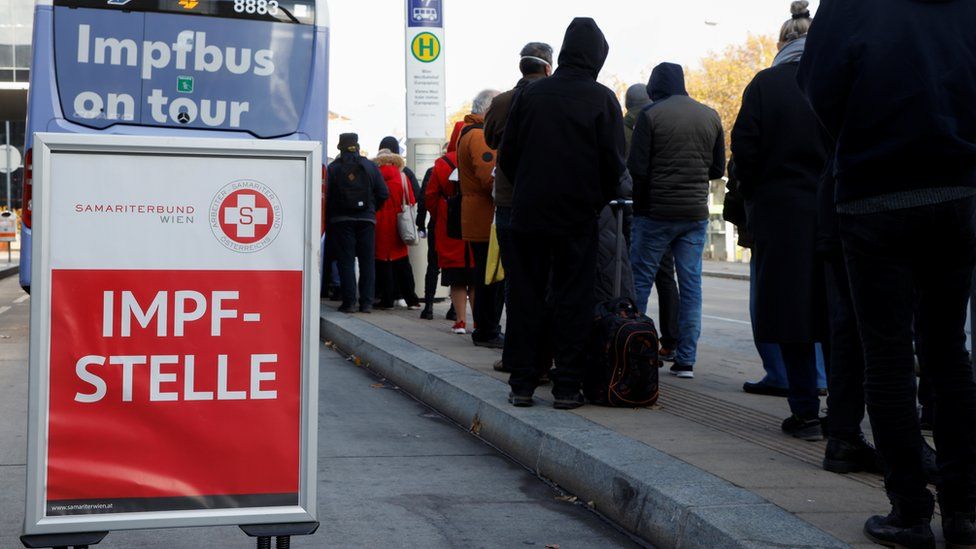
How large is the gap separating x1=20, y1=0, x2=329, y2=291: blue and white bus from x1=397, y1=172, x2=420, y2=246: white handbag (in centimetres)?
195

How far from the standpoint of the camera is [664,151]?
27.2 feet

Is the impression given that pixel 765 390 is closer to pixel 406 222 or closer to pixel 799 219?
pixel 799 219

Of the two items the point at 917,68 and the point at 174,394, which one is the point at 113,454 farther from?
the point at 917,68

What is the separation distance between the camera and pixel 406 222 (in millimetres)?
13352

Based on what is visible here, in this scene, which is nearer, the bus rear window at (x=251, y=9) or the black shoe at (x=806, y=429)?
the black shoe at (x=806, y=429)

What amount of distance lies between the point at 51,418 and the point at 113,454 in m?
0.18

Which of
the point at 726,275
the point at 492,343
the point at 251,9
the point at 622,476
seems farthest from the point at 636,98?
the point at 726,275

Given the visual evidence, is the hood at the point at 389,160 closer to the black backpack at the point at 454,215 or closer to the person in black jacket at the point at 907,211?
the black backpack at the point at 454,215

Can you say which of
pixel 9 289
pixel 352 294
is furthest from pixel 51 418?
pixel 9 289

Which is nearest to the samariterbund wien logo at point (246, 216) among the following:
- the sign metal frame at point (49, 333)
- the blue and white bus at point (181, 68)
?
the sign metal frame at point (49, 333)

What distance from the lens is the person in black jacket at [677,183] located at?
27.1 feet

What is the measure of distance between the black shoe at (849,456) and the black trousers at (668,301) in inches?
153

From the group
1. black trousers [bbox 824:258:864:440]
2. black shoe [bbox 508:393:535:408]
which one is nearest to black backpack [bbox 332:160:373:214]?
black shoe [bbox 508:393:535:408]

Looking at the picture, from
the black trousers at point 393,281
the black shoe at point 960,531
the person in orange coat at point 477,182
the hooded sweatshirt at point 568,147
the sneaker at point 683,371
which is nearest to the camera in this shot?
the black shoe at point 960,531
